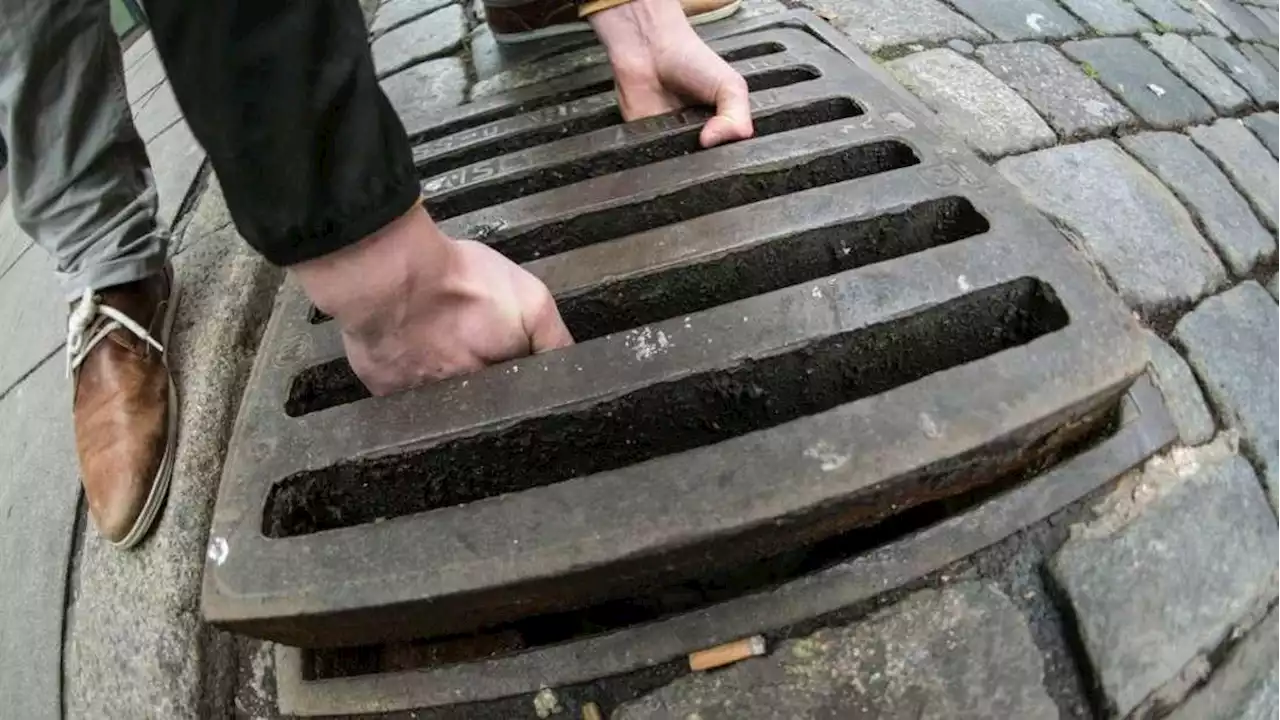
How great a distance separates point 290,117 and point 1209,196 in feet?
4.94

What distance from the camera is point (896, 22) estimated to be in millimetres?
1971

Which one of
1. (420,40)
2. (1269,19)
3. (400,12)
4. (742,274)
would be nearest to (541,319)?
(742,274)

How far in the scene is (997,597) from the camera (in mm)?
1019

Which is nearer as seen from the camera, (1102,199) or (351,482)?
(351,482)

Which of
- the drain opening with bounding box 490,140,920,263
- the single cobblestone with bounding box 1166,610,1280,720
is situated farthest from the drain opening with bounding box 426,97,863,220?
the single cobblestone with bounding box 1166,610,1280,720

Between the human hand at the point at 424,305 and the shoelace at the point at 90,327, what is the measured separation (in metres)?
0.54

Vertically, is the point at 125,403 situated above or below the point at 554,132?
below

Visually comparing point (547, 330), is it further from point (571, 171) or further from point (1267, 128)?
point (1267, 128)

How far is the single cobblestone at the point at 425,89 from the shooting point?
1.88 m

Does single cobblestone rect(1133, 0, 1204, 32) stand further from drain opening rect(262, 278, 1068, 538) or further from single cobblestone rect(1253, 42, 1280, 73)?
drain opening rect(262, 278, 1068, 538)

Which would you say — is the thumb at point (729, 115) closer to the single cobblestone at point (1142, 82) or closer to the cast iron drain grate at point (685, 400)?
the cast iron drain grate at point (685, 400)

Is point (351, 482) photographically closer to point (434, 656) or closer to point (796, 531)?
point (434, 656)

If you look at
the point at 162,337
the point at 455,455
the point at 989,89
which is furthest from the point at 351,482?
the point at 989,89

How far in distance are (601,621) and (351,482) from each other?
347 mm
